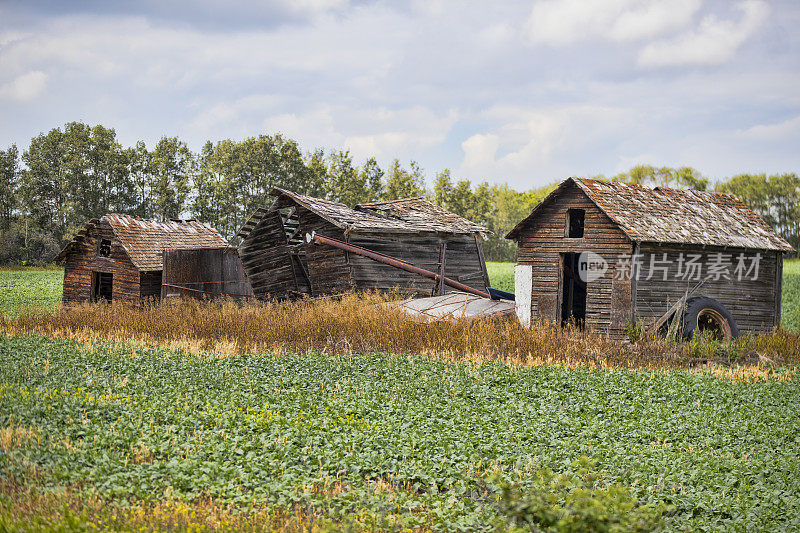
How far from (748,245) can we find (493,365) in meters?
10.9

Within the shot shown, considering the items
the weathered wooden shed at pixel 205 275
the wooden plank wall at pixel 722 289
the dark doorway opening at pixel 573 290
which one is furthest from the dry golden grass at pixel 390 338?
the weathered wooden shed at pixel 205 275

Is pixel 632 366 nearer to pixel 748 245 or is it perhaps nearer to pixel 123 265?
pixel 748 245

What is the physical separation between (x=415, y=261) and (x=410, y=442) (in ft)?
48.2

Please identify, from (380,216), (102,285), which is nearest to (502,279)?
(380,216)

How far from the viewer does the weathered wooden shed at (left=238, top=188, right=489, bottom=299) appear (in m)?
21.8

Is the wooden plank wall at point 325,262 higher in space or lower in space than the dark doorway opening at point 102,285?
higher

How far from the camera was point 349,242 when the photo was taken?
21.7 m

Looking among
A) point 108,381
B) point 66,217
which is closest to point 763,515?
point 108,381

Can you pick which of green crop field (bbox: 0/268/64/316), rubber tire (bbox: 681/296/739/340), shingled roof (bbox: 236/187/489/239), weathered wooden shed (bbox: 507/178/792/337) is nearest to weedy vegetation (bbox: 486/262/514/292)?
shingled roof (bbox: 236/187/489/239)

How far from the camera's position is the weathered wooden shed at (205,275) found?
2475 cm

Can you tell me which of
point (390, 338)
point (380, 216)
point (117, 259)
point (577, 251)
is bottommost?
point (390, 338)

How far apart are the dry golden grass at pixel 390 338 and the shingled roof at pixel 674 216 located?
312 cm

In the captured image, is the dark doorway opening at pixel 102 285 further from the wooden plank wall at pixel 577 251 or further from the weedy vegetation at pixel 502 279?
the weedy vegetation at pixel 502 279

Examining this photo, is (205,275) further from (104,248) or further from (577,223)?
(577,223)
